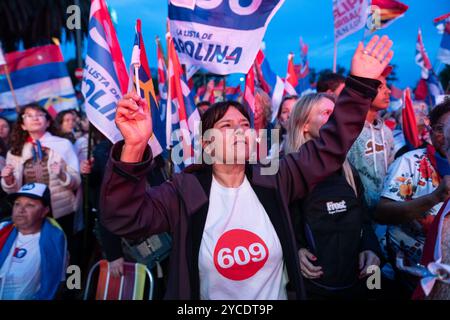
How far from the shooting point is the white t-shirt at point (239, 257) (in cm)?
178

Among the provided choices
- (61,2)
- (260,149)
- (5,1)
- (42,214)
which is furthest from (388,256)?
(61,2)

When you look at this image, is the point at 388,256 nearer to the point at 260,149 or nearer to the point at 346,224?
the point at 346,224

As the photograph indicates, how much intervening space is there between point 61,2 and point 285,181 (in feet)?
69.2

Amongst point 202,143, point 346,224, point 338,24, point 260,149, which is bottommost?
point 346,224

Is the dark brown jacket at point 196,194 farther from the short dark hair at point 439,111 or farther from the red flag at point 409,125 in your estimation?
the red flag at point 409,125

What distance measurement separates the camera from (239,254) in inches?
70.7

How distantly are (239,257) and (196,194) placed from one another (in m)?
0.35

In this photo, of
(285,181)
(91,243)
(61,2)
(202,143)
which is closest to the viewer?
(285,181)

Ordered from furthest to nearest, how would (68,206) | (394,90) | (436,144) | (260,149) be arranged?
1. (394,90)
2. (68,206)
3. (260,149)
4. (436,144)

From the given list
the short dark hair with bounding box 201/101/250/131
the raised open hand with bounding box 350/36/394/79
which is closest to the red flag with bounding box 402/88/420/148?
the raised open hand with bounding box 350/36/394/79

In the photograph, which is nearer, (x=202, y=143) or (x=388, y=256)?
(x=202, y=143)

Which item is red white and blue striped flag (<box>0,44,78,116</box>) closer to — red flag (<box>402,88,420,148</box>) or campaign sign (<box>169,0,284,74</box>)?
campaign sign (<box>169,0,284,74</box>)

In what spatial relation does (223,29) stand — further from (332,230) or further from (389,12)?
(389,12)

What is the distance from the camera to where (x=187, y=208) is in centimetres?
180
